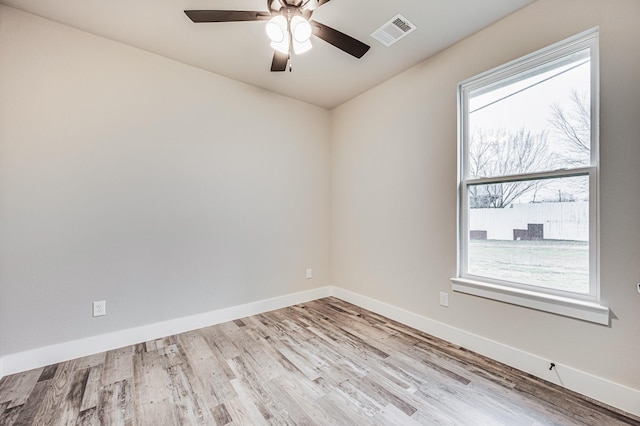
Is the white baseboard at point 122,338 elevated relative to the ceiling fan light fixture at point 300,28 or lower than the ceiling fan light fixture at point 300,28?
lower

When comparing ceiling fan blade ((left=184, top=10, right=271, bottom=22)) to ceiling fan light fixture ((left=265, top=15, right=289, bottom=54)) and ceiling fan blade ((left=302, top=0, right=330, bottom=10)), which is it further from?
ceiling fan blade ((left=302, top=0, right=330, bottom=10))

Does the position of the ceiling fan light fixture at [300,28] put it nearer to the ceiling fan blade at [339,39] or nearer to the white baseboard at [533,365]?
the ceiling fan blade at [339,39]

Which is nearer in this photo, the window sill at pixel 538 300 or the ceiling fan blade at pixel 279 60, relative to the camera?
the window sill at pixel 538 300

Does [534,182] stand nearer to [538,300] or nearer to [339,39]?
[538,300]

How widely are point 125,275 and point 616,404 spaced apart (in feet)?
12.1

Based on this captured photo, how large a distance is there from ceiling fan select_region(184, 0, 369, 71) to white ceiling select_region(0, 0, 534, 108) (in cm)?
28

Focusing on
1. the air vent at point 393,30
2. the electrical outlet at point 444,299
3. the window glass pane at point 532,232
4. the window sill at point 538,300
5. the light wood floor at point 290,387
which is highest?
the air vent at point 393,30

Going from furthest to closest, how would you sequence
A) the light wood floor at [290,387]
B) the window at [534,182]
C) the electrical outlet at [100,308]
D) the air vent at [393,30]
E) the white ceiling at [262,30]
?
the electrical outlet at [100,308]
the air vent at [393,30]
the white ceiling at [262,30]
the window at [534,182]
the light wood floor at [290,387]

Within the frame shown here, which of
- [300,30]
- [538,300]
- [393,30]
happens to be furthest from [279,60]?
[538,300]

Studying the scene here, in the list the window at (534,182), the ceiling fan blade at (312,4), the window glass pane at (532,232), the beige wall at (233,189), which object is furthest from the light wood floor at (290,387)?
the ceiling fan blade at (312,4)

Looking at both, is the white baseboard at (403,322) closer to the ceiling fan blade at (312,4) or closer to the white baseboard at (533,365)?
the white baseboard at (533,365)

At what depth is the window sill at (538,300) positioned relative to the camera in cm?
167

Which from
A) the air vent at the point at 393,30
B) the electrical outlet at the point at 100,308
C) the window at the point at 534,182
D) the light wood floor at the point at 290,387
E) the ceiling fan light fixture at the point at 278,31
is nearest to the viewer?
the light wood floor at the point at 290,387

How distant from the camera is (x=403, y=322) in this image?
2.84 m
